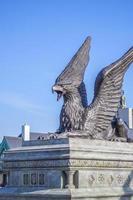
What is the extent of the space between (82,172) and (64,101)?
2703mm

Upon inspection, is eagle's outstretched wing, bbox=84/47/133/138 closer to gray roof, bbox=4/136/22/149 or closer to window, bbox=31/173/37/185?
window, bbox=31/173/37/185

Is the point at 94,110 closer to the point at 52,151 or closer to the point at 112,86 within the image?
the point at 112,86

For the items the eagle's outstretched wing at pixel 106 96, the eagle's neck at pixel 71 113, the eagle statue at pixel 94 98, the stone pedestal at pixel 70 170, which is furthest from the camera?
the eagle's outstretched wing at pixel 106 96

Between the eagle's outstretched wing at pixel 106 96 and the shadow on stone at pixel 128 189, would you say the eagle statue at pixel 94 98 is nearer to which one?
the eagle's outstretched wing at pixel 106 96

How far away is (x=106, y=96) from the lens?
1705 centimetres

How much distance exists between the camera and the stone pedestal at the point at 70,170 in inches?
582

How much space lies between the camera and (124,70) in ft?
56.9

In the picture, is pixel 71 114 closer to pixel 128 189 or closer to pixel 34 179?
pixel 34 179

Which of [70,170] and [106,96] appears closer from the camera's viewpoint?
[70,170]

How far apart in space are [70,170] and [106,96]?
3.30 metres

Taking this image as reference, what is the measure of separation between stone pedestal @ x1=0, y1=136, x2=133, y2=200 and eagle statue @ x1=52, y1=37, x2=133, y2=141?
0.67 meters

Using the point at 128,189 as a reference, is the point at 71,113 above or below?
above

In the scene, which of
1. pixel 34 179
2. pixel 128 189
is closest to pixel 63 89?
pixel 34 179

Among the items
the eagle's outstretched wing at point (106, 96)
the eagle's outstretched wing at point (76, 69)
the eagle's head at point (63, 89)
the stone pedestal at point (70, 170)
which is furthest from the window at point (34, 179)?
the eagle's outstretched wing at point (76, 69)
